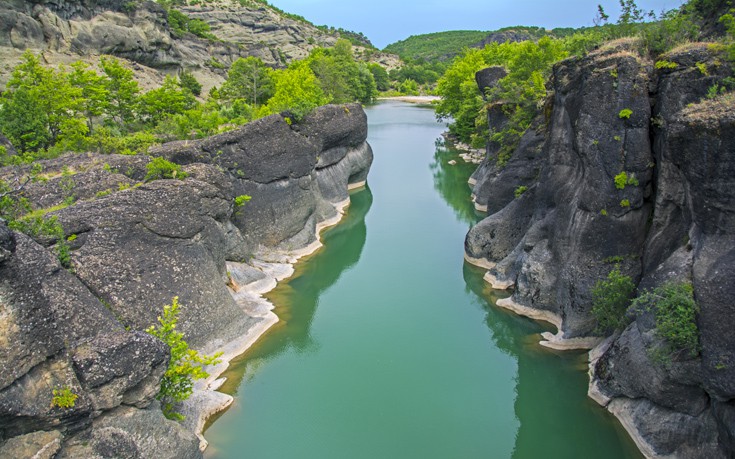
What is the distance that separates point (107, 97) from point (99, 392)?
29531mm

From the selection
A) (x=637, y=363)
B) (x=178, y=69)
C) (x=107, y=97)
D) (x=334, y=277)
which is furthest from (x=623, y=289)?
(x=178, y=69)

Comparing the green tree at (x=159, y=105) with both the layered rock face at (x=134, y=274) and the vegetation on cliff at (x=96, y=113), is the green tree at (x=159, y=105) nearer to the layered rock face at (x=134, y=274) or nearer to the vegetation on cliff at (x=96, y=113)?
the vegetation on cliff at (x=96, y=113)

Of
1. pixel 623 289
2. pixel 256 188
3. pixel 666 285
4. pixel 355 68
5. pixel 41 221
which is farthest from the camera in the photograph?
pixel 355 68

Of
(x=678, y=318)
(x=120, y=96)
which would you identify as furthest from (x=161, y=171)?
(x=120, y=96)

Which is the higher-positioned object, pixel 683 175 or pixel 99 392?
pixel 683 175

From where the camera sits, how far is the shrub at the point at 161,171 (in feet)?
66.1

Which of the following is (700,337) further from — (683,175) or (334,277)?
(334,277)

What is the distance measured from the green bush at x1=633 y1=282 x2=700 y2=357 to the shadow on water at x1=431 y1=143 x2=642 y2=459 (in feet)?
11.5

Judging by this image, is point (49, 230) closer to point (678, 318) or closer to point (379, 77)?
point (678, 318)

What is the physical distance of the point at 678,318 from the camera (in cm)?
1307

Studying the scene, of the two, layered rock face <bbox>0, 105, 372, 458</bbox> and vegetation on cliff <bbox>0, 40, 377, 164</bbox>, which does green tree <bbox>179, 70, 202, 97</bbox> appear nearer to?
vegetation on cliff <bbox>0, 40, 377, 164</bbox>

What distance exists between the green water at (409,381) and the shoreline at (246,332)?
350 mm

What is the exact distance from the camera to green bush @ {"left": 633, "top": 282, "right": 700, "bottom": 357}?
42.2 feet

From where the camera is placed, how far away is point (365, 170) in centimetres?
4284
